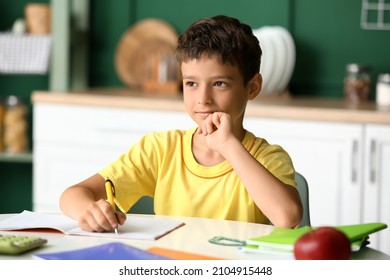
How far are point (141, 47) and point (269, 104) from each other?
0.91m

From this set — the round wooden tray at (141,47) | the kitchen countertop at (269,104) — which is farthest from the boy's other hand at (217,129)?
the round wooden tray at (141,47)

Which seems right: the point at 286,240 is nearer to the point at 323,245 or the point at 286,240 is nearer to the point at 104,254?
the point at 323,245

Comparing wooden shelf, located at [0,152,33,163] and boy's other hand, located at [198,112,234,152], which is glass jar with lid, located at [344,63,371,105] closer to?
wooden shelf, located at [0,152,33,163]

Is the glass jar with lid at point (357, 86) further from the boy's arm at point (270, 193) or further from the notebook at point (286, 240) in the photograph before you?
the notebook at point (286, 240)

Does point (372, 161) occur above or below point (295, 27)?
below

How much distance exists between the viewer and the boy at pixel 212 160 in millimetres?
1665

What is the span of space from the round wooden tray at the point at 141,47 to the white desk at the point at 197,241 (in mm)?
2258

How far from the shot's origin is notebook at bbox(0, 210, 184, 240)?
147 centimetres

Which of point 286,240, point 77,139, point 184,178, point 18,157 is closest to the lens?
point 286,240

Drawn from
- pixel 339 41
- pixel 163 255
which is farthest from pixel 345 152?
pixel 163 255

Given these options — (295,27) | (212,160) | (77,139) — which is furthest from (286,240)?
(295,27)

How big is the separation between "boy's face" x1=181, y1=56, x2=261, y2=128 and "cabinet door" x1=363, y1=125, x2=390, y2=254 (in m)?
1.29

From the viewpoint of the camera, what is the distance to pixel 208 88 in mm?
1778

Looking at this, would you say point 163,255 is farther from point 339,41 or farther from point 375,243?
point 339,41
